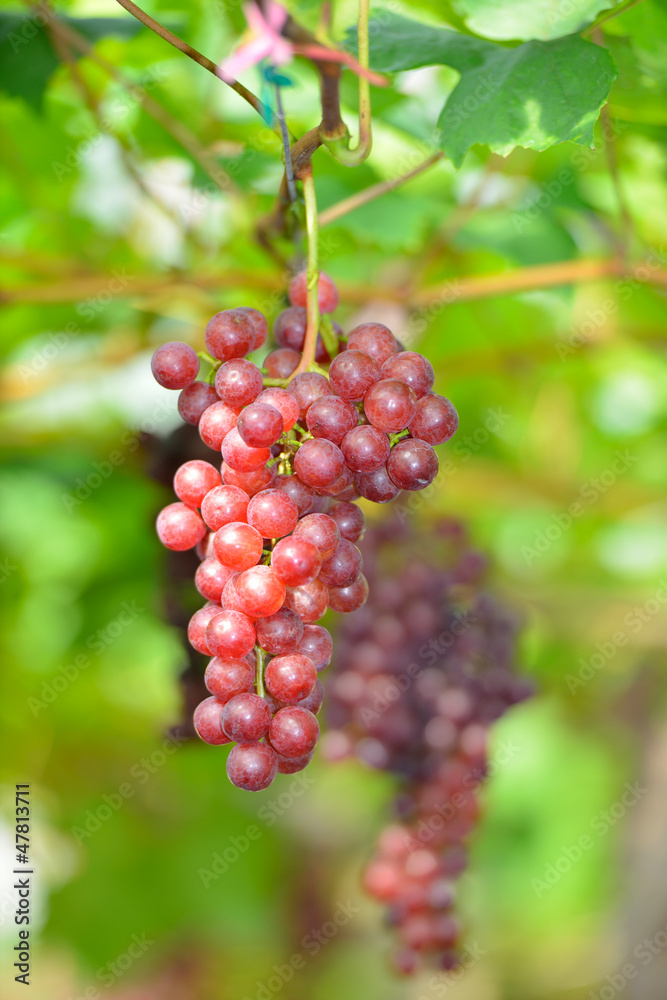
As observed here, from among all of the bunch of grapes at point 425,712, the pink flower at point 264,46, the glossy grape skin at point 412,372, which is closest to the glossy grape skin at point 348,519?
the glossy grape skin at point 412,372

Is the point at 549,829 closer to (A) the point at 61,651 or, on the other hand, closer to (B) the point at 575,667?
(B) the point at 575,667

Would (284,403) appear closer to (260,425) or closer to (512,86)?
(260,425)

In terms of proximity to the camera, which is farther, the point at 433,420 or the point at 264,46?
the point at 433,420

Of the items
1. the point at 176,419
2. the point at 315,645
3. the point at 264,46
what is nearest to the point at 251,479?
the point at 315,645

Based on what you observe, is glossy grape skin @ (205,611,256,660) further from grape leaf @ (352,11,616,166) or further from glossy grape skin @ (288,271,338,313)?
grape leaf @ (352,11,616,166)

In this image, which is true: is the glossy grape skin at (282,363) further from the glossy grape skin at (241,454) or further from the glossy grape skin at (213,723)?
the glossy grape skin at (213,723)

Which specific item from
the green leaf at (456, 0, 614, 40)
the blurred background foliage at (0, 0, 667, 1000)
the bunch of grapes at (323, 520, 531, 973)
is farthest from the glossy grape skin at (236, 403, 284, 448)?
the bunch of grapes at (323, 520, 531, 973)
